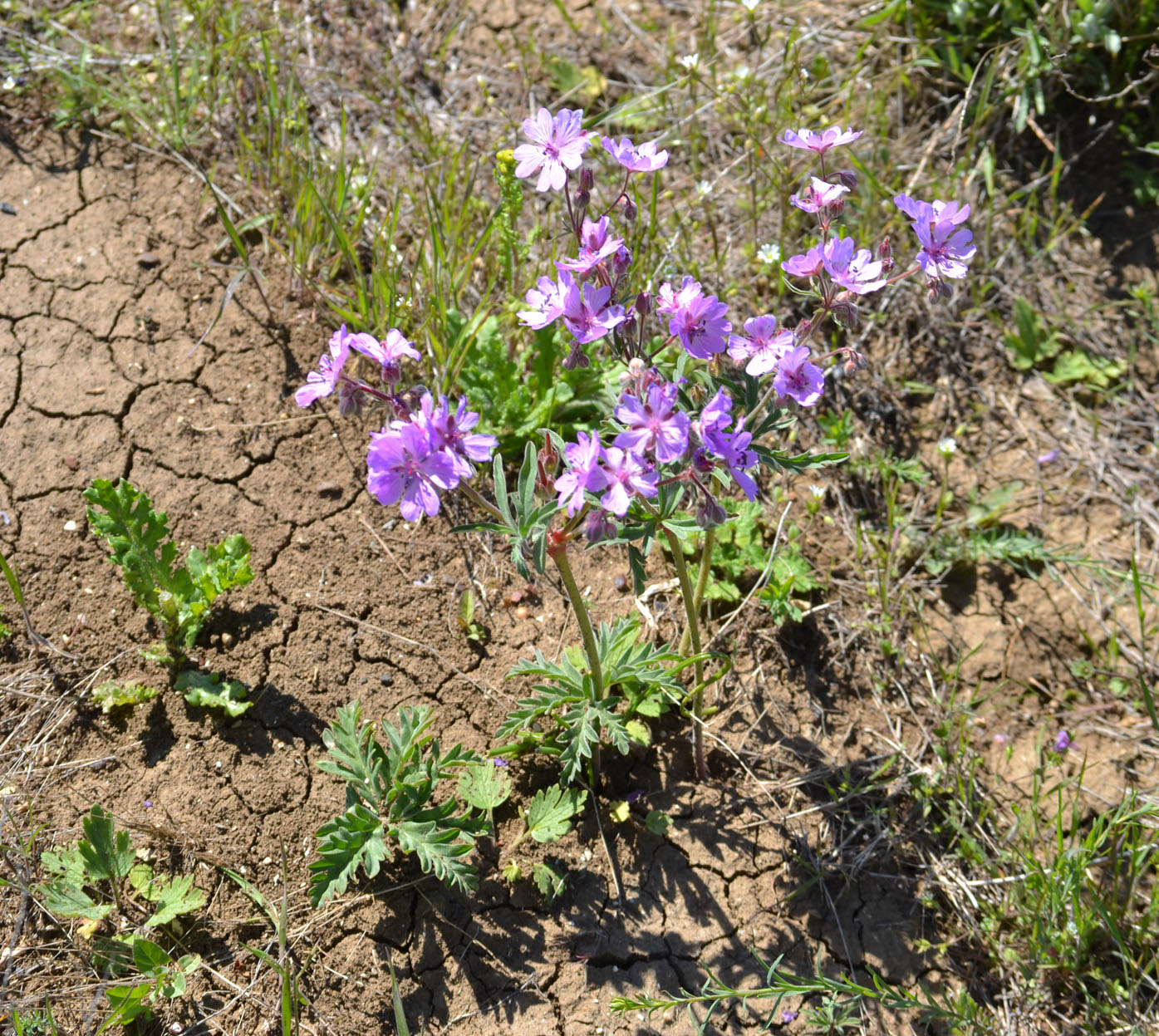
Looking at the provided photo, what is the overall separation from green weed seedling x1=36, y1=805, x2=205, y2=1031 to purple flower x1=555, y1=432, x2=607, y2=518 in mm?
1571

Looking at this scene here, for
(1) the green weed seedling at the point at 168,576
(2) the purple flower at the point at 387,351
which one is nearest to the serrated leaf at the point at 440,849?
(1) the green weed seedling at the point at 168,576

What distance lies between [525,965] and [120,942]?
3.59 ft

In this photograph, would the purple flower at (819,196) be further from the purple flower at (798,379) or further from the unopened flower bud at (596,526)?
the unopened flower bud at (596,526)

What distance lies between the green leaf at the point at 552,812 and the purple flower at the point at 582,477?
1.08m

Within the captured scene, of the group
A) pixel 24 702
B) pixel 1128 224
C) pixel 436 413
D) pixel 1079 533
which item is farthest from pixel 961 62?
pixel 24 702

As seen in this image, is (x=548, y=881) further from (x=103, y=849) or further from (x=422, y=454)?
(x=422, y=454)

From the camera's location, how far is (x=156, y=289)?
365cm

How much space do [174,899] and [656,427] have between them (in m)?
1.89

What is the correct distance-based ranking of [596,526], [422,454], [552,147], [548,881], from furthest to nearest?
1. [548,881]
2. [552,147]
3. [596,526]
4. [422,454]

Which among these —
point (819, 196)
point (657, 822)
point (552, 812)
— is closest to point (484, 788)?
point (552, 812)

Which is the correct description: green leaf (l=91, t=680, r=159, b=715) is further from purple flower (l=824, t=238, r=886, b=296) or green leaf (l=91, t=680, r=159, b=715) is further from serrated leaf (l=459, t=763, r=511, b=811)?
purple flower (l=824, t=238, r=886, b=296)

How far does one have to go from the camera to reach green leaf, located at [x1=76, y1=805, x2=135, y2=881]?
2.54m

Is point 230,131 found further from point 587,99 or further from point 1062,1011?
point 1062,1011

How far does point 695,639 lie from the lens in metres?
2.68
